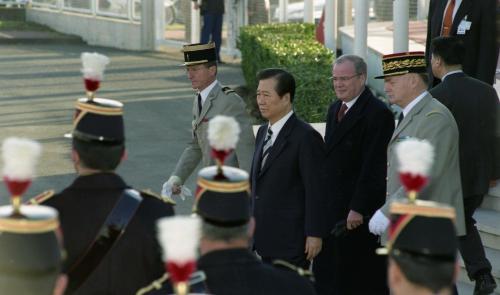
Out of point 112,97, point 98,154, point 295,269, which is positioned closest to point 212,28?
point 112,97

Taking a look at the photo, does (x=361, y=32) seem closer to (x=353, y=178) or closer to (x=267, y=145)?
(x=353, y=178)

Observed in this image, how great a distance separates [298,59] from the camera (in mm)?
14922

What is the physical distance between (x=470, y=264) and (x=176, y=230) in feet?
17.8

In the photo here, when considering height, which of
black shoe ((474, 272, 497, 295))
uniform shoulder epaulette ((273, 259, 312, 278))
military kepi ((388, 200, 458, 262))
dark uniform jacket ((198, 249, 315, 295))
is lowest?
black shoe ((474, 272, 497, 295))

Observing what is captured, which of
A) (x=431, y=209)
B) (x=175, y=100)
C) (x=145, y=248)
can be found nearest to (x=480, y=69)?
(x=145, y=248)

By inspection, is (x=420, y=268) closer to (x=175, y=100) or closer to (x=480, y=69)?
(x=480, y=69)

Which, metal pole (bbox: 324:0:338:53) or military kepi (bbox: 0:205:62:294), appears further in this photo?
metal pole (bbox: 324:0:338:53)

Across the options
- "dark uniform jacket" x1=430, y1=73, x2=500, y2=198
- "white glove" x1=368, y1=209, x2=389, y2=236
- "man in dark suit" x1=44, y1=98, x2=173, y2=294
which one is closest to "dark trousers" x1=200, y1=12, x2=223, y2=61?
"dark uniform jacket" x1=430, y1=73, x2=500, y2=198

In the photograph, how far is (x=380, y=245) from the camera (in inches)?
322

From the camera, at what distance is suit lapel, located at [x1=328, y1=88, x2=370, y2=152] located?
8062 millimetres

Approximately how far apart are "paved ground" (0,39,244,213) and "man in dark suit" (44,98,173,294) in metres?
6.60

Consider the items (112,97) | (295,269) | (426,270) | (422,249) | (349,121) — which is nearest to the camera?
(426,270)

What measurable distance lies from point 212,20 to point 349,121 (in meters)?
15.1

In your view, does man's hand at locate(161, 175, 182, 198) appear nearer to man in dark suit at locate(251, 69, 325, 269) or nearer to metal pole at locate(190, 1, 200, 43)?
man in dark suit at locate(251, 69, 325, 269)
